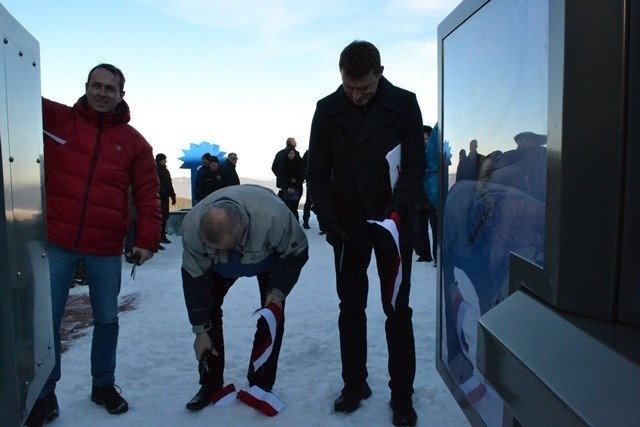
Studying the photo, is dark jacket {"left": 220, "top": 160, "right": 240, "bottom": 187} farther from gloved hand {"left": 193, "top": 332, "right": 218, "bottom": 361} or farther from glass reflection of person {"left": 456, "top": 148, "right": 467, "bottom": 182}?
glass reflection of person {"left": 456, "top": 148, "right": 467, "bottom": 182}

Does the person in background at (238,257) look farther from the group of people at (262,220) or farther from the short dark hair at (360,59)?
the short dark hair at (360,59)

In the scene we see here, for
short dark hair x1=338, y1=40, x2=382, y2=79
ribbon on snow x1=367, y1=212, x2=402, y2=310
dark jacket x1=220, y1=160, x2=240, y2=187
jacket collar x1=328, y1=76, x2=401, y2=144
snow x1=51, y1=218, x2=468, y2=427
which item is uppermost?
short dark hair x1=338, y1=40, x2=382, y2=79

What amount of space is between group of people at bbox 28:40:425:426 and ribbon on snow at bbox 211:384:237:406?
0.11 meters

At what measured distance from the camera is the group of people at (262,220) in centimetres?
292

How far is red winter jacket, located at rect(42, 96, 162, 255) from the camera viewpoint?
9.70 feet

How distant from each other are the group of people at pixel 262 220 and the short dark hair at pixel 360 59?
2 cm

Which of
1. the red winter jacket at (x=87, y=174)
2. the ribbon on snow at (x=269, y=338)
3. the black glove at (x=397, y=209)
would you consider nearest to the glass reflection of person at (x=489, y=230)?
the black glove at (x=397, y=209)

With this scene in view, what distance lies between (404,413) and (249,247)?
1.13 m

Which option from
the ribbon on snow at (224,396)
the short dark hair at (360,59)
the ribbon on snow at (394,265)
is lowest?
the ribbon on snow at (224,396)

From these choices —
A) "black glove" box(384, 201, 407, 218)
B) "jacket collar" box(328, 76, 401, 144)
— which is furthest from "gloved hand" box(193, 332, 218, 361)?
"jacket collar" box(328, 76, 401, 144)

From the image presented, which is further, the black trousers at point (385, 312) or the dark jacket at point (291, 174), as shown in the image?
the dark jacket at point (291, 174)

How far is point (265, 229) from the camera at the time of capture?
3004mm

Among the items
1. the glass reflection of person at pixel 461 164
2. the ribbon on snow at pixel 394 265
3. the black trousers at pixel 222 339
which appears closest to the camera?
the glass reflection of person at pixel 461 164

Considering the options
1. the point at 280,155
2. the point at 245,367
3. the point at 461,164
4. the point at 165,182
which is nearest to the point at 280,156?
the point at 280,155
